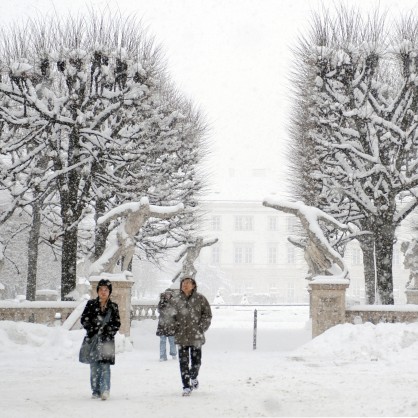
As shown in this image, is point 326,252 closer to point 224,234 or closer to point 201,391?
point 201,391

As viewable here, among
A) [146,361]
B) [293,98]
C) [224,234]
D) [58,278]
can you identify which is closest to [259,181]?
[224,234]

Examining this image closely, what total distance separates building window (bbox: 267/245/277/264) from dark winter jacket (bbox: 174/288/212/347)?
65.7m

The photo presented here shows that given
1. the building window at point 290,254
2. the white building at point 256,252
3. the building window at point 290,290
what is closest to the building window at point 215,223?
the white building at point 256,252

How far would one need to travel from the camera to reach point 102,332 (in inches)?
282

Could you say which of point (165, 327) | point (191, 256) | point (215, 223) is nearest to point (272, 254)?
point (215, 223)

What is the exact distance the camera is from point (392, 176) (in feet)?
53.2

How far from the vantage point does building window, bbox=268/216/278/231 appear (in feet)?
244

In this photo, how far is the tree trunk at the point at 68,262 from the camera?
16781 millimetres

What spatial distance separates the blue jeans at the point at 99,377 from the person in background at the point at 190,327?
0.85 meters

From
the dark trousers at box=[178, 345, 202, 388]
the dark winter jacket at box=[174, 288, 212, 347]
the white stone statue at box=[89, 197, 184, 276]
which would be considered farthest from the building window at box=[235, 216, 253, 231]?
the dark trousers at box=[178, 345, 202, 388]

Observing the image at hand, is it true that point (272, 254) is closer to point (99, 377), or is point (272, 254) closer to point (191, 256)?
point (191, 256)

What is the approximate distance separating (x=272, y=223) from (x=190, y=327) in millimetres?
67451

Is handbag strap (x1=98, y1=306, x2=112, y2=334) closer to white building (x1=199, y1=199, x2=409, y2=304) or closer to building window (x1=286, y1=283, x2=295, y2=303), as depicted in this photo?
white building (x1=199, y1=199, x2=409, y2=304)

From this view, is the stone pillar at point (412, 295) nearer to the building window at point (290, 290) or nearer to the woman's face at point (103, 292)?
the woman's face at point (103, 292)
